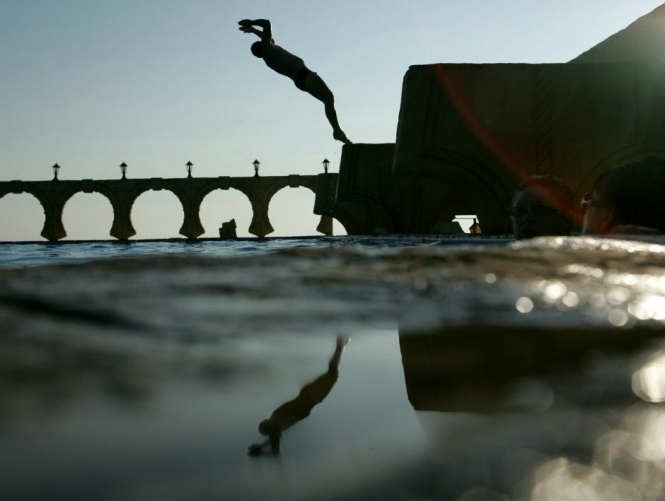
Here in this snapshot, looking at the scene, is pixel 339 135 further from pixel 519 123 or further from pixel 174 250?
pixel 174 250

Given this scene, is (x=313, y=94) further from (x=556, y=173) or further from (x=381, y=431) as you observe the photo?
(x=381, y=431)

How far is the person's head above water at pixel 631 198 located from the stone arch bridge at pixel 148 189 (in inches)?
1549

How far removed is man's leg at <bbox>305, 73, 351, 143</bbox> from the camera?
1681 cm

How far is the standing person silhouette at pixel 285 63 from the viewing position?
1514 cm

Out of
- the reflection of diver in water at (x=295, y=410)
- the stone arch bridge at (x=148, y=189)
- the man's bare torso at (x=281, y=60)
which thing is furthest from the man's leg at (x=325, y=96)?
the stone arch bridge at (x=148, y=189)

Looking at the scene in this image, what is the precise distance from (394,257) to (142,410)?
1841mm

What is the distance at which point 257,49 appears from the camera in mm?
15602

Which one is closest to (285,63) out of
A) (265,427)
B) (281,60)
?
(281,60)

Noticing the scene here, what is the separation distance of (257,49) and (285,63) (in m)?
0.73

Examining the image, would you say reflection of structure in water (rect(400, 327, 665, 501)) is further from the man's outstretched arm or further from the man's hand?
the man's outstretched arm

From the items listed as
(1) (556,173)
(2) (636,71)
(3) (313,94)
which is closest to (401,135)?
(1) (556,173)

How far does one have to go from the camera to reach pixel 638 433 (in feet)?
2.52

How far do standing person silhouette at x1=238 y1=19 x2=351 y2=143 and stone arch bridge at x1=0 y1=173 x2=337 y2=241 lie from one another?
26156 millimetres

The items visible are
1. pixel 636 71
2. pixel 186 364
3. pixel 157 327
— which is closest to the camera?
pixel 186 364
